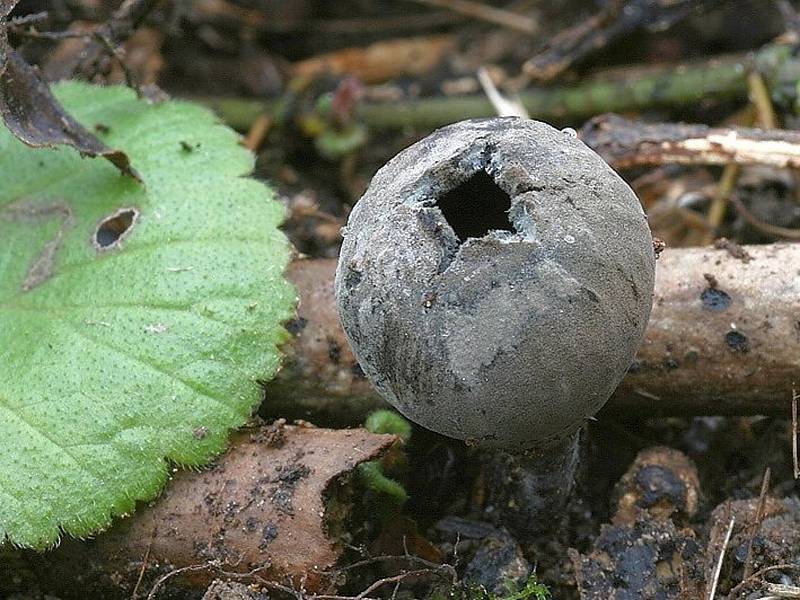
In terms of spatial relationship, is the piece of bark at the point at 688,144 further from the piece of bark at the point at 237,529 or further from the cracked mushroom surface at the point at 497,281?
the piece of bark at the point at 237,529

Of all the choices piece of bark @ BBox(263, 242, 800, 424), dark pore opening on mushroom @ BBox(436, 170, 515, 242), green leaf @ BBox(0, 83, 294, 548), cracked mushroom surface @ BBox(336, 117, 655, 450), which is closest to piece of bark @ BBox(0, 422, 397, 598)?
green leaf @ BBox(0, 83, 294, 548)

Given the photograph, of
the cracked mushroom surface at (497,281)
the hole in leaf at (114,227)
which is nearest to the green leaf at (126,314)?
the hole in leaf at (114,227)

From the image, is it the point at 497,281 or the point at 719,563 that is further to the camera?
the point at 719,563

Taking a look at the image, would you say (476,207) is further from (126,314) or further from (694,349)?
(126,314)

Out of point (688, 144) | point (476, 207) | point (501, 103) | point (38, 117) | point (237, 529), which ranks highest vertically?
point (38, 117)

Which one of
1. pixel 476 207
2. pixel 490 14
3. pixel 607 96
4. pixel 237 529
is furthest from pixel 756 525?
pixel 490 14

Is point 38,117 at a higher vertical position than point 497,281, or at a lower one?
higher

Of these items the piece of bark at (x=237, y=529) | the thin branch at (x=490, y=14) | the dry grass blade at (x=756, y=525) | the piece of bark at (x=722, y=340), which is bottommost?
the dry grass blade at (x=756, y=525)

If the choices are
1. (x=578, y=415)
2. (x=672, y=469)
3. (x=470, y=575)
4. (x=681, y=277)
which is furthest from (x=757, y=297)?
(x=470, y=575)
